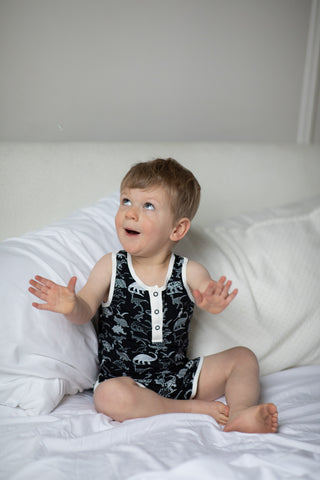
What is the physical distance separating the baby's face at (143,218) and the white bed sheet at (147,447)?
1.34 feet

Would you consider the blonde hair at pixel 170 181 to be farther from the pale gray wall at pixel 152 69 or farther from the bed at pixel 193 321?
the pale gray wall at pixel 152 69

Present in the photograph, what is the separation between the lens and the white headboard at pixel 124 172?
1525 millimetres

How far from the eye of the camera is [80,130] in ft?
6.07

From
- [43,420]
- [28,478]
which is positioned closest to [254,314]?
[43,420]

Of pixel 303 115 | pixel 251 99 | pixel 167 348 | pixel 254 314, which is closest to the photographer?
pixel 167 348

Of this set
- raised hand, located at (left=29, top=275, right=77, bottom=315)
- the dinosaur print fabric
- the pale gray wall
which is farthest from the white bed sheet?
the pale gray wall

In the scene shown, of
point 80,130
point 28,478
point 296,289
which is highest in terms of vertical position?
point 80,130

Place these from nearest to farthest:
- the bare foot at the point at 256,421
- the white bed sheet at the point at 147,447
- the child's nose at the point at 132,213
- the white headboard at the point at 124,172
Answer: the white bed sheet at the point at 147,447, the bare foot at the point at 256,421, the child's nose at the point at 132,213, the white headboard at the point at 124,172

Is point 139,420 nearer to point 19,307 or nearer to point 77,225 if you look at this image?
point 19,307

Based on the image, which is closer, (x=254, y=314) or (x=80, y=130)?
(x=254, y=314)

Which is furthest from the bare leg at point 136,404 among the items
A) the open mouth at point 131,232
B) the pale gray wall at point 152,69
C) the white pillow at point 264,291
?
the pale gray wall at point 152,69

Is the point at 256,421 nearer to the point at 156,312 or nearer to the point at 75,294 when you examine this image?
the point at 156,312

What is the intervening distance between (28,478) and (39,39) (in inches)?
52.2

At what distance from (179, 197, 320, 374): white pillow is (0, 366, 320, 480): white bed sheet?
28 centimetres
